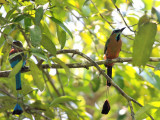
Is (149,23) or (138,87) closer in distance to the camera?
(149,23)

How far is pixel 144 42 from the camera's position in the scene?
1.30 meters

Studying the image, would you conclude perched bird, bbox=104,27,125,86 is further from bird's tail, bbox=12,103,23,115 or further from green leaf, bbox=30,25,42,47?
green leaf, bbox=30,25,42,47

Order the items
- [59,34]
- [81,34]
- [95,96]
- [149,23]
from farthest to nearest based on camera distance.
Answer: [95,96], [81,34], [59,34], [149,23]

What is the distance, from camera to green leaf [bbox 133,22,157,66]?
1.29 metres

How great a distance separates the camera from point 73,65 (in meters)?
2.49

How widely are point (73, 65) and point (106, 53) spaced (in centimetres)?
141

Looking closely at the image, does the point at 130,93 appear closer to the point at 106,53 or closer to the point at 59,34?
the point at 106,53

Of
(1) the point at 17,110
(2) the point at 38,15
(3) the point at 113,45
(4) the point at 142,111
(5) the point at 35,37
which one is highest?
(2) the point at 38,15

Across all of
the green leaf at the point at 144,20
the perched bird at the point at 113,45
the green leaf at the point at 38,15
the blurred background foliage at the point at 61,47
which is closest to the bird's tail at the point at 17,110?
the blurred background foliage at the point at 61,47

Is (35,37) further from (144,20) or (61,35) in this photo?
(144,20)

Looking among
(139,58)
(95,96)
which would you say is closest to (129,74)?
(139,58)

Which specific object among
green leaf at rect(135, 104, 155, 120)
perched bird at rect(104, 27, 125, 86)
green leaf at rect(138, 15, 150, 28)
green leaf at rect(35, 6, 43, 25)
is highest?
green leaf at rect(35, 6, 43, 25)

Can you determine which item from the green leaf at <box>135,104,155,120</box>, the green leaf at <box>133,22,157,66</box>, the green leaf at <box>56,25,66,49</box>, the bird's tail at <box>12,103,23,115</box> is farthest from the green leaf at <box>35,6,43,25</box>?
the bird's tail at <box>12,103,23,115</box>

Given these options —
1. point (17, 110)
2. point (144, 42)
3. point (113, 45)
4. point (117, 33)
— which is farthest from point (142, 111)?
point (113, 45)
